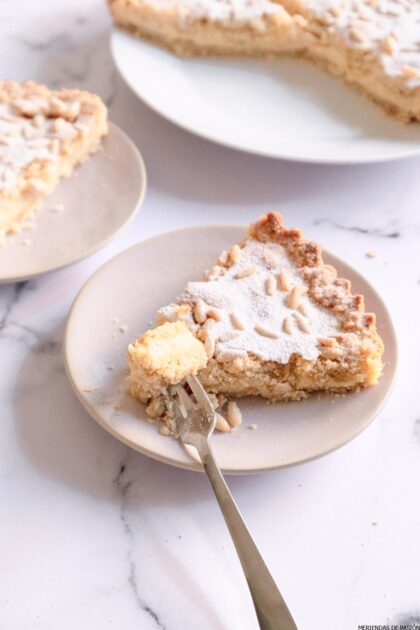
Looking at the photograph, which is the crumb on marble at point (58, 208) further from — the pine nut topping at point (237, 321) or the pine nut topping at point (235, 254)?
the pine nut topping at point (237, 321)

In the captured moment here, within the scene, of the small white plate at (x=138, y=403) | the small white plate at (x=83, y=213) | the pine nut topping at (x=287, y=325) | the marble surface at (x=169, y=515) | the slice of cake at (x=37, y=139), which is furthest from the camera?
the slice of cake at (x=37, y=139)

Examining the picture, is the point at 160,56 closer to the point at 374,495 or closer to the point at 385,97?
the point at 385,97

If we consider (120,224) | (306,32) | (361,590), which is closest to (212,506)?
(361,590)

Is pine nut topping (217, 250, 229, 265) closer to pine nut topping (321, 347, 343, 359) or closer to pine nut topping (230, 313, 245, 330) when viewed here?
pine nut topping (230, 313, 245, 330)

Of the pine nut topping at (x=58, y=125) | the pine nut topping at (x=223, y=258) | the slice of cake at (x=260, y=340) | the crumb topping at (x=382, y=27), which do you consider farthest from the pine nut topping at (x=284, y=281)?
the crumb topping at (x=382, y=27)

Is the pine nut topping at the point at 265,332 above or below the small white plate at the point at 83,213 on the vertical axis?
above

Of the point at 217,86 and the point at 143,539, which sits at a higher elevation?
the point at 217,86

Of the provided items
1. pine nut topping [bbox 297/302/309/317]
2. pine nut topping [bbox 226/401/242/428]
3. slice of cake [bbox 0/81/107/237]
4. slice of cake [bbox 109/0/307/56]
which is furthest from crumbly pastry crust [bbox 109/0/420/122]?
pine nut topping [bbox 226/401/242/428]
